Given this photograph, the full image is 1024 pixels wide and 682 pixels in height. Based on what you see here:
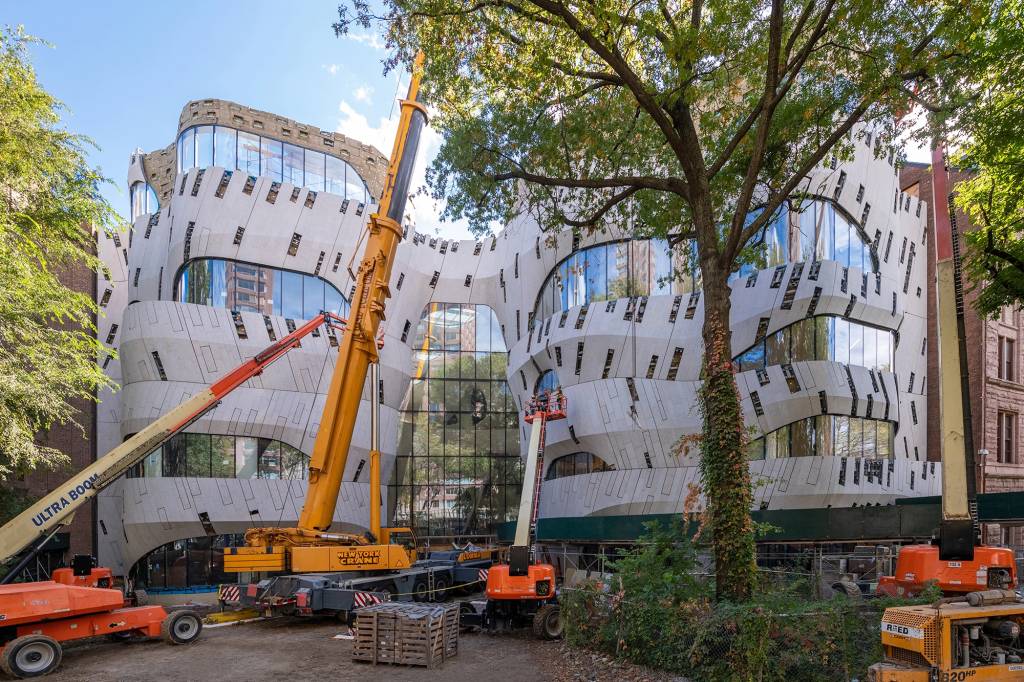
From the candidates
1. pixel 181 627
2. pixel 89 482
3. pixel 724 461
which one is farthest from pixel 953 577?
pixel 89 482

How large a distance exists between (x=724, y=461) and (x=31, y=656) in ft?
42.8

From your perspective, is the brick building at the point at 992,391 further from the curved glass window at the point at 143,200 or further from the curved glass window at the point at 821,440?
the curved glass window at the point at 143,200

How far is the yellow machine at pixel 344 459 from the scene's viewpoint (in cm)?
1720

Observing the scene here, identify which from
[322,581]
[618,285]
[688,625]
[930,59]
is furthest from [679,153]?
[618,285]

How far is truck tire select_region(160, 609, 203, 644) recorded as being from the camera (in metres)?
14.5

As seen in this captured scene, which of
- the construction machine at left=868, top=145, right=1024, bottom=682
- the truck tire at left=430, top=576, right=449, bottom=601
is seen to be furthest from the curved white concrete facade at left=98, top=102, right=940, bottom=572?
the construction machine at left=868, top=145, right=1024, bottom=682

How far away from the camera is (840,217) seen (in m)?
26.7

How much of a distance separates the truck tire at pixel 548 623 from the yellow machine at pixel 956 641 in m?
7.53

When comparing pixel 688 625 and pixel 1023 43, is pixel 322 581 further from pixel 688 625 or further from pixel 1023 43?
pixel 1023 43

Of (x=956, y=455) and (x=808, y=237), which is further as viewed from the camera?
(x=808, y=237)

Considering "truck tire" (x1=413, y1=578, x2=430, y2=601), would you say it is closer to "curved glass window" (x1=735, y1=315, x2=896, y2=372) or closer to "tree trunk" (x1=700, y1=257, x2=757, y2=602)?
"tree trunk" (x1=700, y1=257, x2=757, y2=602)

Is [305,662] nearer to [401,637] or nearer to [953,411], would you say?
[401,637]

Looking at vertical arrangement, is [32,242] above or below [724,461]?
above

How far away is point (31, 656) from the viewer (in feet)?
40.1
